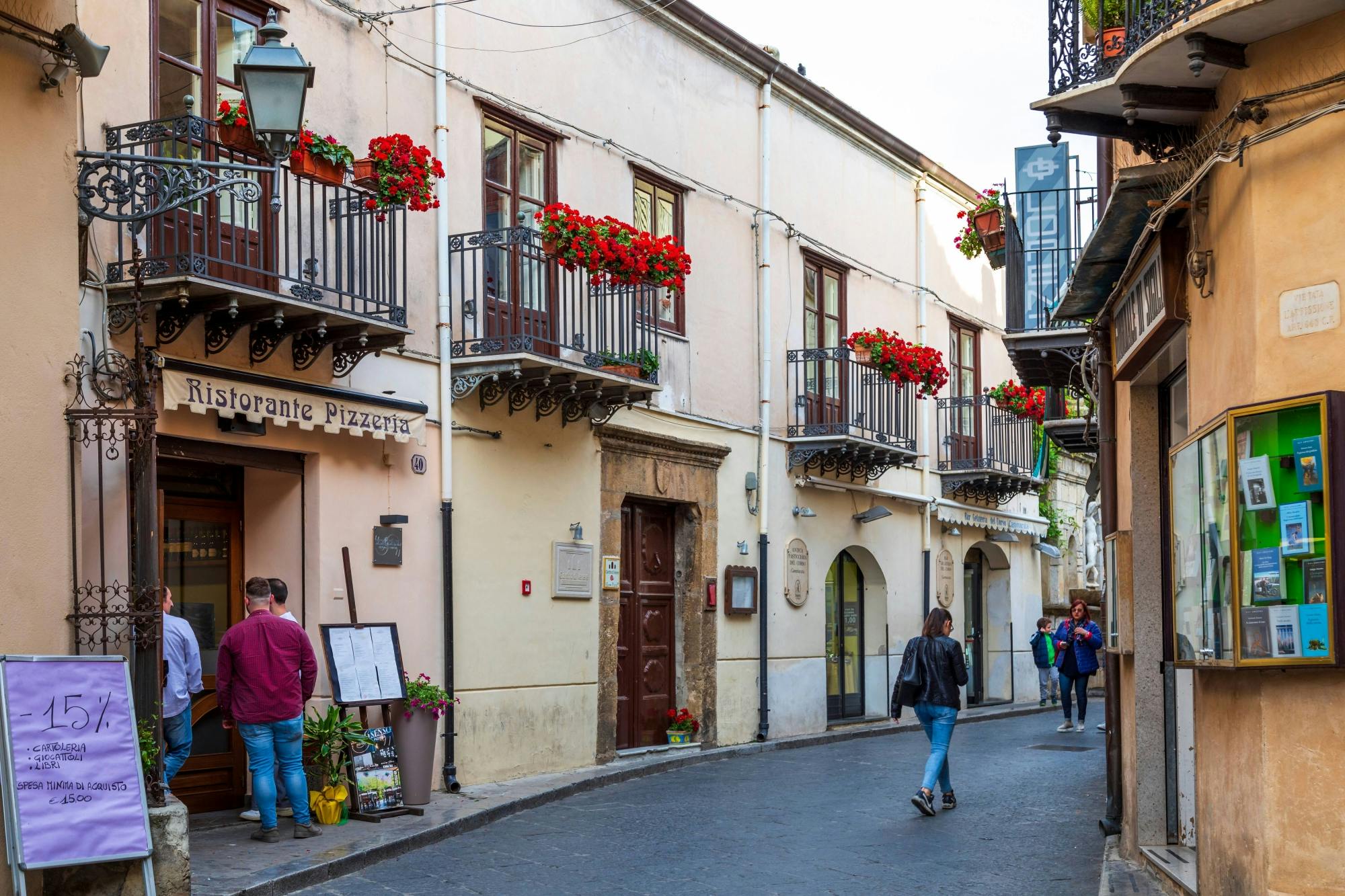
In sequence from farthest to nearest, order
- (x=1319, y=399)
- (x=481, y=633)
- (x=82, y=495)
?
1. (x=481, y=633)
2. (x=82, y=495)
3. (x=1319, y=399)

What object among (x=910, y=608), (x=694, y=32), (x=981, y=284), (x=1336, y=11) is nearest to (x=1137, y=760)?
(x=1336, y=11)

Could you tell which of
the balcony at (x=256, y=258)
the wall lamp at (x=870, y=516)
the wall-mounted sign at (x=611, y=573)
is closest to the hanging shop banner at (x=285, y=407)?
the balcony at (x=256, y=258)

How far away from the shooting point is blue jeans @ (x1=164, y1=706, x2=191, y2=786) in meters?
9.35

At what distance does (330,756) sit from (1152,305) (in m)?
6.29

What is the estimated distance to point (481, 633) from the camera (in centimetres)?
1278

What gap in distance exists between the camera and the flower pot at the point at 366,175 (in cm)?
1066

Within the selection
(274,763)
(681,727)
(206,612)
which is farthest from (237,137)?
(681,727)

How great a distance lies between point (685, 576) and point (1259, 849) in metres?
10.4

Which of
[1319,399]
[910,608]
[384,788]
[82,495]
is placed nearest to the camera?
[1319,399]

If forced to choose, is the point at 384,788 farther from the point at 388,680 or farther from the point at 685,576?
the point at 685,576

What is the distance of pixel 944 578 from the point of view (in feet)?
73.6

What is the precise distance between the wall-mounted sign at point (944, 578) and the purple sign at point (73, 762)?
15.7 meters

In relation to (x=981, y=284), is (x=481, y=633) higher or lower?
lower

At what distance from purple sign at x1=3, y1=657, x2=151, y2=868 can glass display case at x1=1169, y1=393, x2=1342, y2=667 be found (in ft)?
17.3
